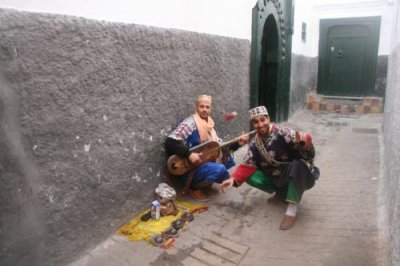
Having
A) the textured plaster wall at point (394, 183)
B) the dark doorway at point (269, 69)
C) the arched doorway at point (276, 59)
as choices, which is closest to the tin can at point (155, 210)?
the textured plaster wall at point (394, 183)

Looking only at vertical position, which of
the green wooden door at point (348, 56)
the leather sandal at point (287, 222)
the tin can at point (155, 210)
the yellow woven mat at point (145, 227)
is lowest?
the leather sandal at point (287, 222)

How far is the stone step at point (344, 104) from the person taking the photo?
10.1 metres

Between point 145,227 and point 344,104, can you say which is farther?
point 344,104

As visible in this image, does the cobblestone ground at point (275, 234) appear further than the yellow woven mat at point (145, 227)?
No

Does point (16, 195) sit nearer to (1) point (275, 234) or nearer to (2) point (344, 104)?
(1) point (275, 234)

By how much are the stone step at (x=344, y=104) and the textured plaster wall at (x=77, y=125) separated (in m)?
7.59

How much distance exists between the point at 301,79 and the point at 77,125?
8200 mm

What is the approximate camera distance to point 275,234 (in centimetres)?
327

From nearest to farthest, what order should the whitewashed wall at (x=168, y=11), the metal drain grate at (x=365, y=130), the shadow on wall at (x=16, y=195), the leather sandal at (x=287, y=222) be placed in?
the shadow on wall at (x=16, y=195)
the whitewashed wall at (x=168, y=11)
the leather sandal at (x=287, y=222)
the metal drain grate at (x=365, y=130)

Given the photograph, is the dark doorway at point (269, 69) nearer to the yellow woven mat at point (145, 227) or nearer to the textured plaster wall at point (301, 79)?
the textured plaster wall at point (301, 79)

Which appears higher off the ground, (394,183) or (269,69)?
(269,69)

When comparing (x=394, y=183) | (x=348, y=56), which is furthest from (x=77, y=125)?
(x=348, y=56)

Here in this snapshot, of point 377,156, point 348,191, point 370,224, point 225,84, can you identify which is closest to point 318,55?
point 377,156

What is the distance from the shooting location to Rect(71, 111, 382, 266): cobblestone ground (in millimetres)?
2848
